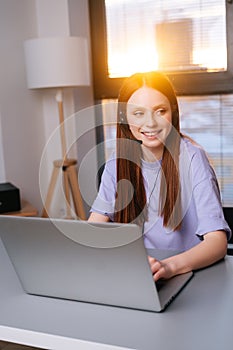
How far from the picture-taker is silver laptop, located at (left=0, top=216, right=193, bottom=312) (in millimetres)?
901

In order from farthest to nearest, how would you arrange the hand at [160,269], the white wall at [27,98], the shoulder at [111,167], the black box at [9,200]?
the white wall at [27,98], the black box at [9,200], the shoulder at [111,167], the hand at [160,269]

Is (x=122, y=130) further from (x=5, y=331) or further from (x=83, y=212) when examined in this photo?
(x=83, y=212)

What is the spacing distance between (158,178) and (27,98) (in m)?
2.14

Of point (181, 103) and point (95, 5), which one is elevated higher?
point (95, 5)

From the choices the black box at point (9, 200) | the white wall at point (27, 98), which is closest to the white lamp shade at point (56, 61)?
the white wall at point (27, 98)

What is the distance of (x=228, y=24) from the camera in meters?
3.19

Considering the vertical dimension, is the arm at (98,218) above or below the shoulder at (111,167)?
below

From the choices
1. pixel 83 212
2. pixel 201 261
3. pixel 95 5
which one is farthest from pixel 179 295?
pixel 95 5

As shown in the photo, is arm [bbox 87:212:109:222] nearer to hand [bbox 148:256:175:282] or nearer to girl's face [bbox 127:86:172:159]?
girl's face [bbox 127:86:172:159]

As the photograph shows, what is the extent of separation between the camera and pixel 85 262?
0.96 metres

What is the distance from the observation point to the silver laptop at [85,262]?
2.96 ft

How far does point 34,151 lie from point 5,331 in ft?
8.66

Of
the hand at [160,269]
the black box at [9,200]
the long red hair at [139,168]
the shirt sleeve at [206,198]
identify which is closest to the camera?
the hand at [160,269]

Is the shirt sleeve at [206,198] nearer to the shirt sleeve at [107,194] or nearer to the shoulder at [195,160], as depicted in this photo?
the shoulder at [195,160]
